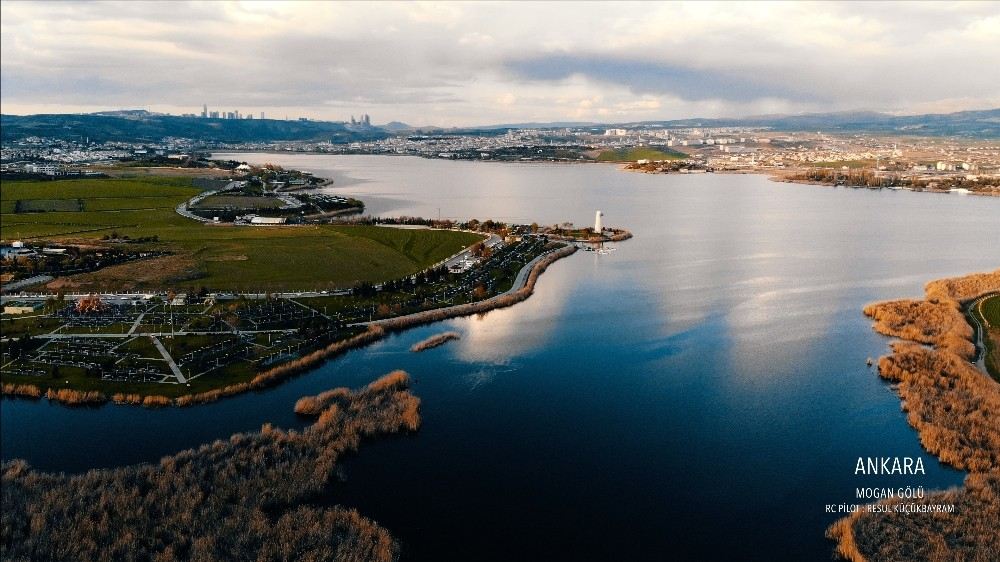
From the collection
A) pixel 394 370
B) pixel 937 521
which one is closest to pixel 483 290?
pixel 394 370

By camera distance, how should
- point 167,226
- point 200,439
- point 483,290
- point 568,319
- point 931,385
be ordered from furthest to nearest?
point 167,226 < point 483,290 < point 568,319 < point 931,385 < point 200,439

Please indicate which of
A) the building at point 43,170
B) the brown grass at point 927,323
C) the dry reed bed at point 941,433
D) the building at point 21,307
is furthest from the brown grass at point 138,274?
the building at point 43,170

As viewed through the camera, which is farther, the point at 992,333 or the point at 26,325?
the point at 992,333

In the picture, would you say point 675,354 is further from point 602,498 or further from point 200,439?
point 200,439

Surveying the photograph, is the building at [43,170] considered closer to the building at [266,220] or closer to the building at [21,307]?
the building at [266,220]

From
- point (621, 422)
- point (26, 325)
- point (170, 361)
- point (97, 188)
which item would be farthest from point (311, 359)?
point (97, 188)

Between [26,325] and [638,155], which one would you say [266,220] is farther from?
[638,155]
